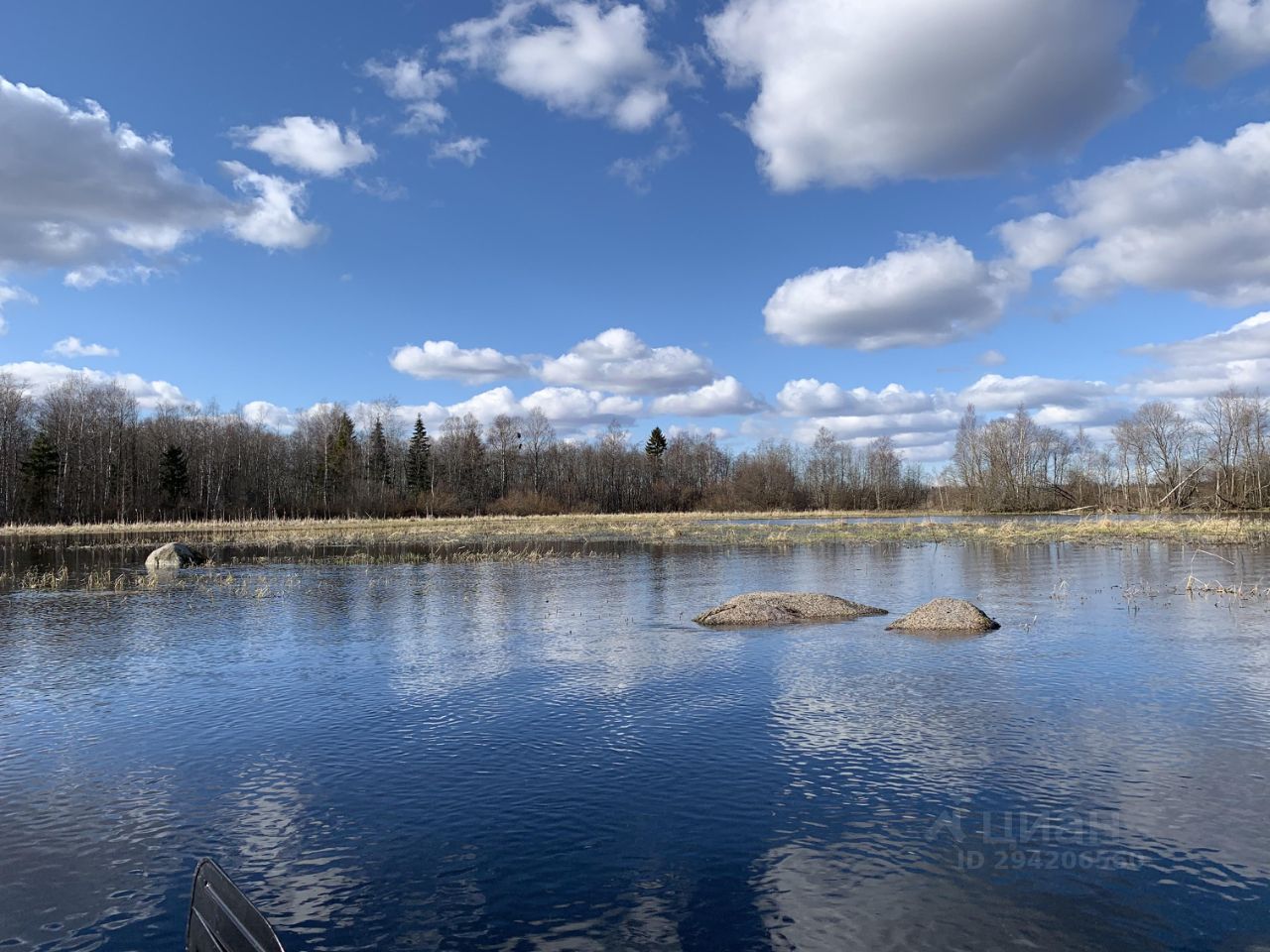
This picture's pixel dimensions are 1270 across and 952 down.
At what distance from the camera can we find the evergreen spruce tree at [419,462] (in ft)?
326

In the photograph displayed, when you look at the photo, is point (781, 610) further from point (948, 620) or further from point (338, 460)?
point (338, 460)

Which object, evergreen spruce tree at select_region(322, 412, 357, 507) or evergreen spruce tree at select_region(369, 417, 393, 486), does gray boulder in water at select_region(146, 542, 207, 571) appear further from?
evergreen spruce tree at select_region(369, 417, 393, 486)

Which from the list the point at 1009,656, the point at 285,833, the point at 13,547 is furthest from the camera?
the point at 13,547

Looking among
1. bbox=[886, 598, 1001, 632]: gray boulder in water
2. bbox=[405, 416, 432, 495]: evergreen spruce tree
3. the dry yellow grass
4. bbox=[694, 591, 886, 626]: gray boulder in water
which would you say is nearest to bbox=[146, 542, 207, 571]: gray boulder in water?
the dry yellow grass

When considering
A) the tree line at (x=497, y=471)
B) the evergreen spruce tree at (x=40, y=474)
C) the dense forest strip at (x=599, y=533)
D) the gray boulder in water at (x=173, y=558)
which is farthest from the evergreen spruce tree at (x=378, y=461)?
the gray boulder in water at (x=173, y=558)

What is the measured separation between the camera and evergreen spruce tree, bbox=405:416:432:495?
99312mm

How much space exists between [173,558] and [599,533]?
3113 centimetres

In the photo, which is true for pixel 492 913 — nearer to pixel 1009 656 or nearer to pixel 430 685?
pixel 430 685

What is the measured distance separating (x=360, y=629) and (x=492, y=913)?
14.2 m

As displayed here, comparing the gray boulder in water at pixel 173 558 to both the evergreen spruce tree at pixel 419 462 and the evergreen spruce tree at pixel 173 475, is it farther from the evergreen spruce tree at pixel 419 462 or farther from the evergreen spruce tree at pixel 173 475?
the evergreen spruce tree at pixel 419 462

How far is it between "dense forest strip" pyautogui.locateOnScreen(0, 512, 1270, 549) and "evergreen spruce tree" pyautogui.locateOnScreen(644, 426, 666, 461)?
52741 millimetres

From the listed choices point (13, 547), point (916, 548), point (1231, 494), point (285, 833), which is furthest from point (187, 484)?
point (1231, 494)

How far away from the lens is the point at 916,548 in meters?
41.5

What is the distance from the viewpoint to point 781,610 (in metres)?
19.1
